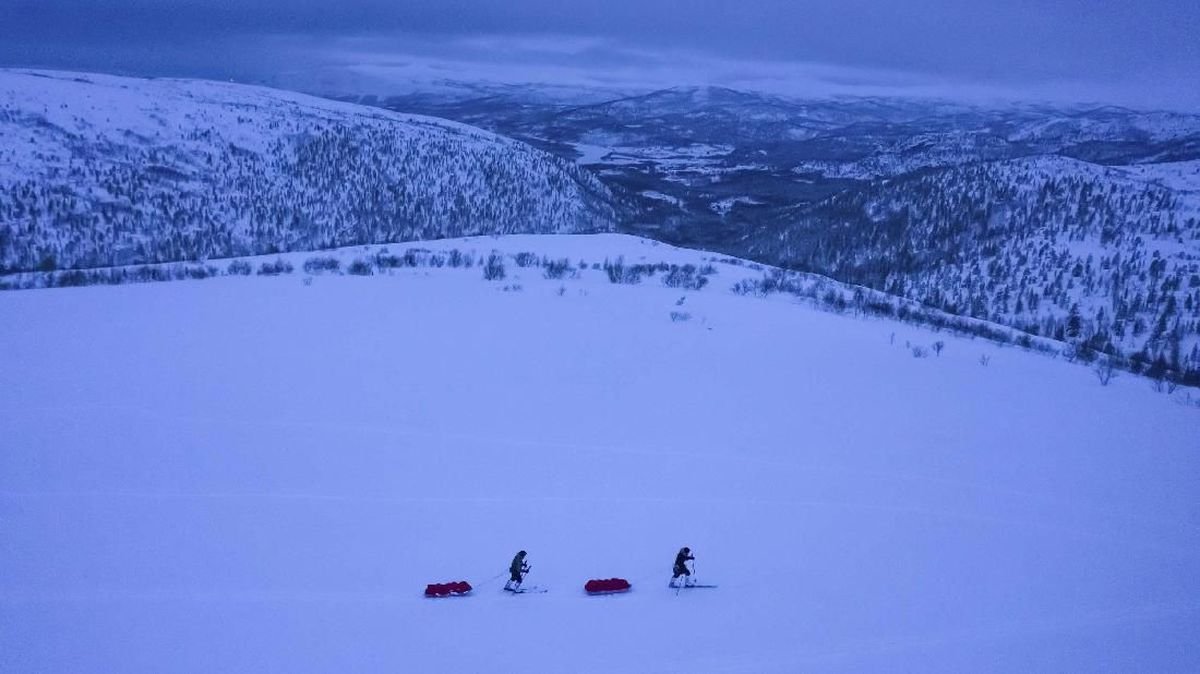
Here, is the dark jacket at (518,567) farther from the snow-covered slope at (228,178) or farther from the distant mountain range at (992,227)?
the snow-covered slope at (228,178)

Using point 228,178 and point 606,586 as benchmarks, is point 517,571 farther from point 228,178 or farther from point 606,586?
point 228,178

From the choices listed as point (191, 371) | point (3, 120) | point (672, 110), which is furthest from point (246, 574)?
point (672, 110)

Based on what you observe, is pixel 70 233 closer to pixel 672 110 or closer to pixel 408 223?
pixel 408 223

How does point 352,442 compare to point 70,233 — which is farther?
point 70,233

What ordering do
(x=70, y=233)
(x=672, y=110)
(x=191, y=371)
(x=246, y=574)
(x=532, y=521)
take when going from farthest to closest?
(x=672, y=110) < (x=70, y=233) < (x=191, y=371) < (x=532, y=521) < (x=246, y=574)

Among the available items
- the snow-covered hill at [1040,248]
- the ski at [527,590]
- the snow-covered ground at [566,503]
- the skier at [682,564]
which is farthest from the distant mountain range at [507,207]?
the ski at [527,590]

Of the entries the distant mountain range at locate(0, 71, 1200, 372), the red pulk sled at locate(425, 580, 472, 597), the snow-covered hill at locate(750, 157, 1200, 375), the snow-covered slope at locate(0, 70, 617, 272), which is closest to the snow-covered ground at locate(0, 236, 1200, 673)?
the red pulk sled at locate(425, 580, 472, 597)
